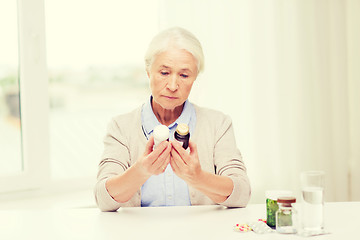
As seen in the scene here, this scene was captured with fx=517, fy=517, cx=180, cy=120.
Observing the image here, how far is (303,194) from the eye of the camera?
4.59 ft

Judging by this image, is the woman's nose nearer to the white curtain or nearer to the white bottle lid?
the white bottle lid

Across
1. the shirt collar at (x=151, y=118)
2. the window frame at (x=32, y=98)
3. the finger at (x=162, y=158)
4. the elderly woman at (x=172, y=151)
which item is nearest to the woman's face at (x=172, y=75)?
the elderly woman at (x=172, y=151)

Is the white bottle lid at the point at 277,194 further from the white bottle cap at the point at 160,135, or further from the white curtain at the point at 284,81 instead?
the white curtain at the point at 284,81

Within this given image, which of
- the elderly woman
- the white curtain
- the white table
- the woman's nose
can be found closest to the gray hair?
the elderly woman

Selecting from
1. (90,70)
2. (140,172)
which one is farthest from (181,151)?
(90,70)

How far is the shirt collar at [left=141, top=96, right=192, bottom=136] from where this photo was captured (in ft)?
6.28

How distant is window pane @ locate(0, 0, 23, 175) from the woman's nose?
1260 mm

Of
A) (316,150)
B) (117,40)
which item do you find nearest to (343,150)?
(316,150)

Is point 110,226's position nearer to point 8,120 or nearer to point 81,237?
point 81,237

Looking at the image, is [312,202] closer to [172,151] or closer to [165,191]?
[172,151]

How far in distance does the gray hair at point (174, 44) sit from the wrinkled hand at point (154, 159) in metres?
0.39

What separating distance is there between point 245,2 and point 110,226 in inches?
75.1

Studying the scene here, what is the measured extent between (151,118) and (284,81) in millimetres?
1418

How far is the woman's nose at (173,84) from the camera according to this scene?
5.88ft
